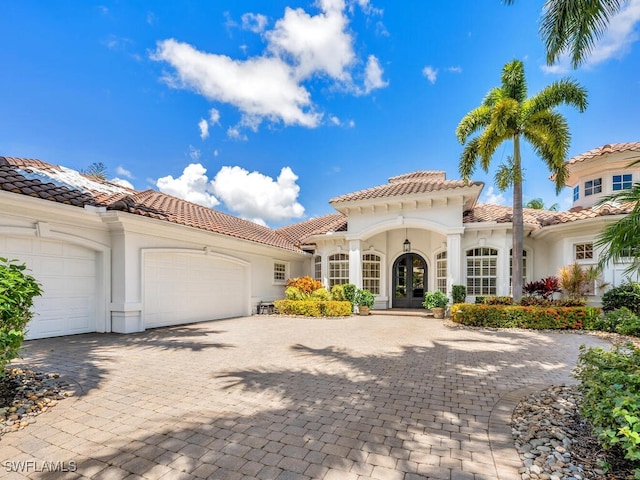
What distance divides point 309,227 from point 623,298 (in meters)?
16.1

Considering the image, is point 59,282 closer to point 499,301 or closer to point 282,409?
point 282,409

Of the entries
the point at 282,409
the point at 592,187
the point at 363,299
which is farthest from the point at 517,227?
the point at 282,409

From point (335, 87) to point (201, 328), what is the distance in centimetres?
1220

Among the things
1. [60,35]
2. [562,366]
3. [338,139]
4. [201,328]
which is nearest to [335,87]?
[338,139]

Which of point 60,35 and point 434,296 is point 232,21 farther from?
point 434,296

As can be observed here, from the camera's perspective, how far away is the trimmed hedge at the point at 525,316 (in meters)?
10.5

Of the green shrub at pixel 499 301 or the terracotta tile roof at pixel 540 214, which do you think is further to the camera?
the green shrub at pixel 499 301

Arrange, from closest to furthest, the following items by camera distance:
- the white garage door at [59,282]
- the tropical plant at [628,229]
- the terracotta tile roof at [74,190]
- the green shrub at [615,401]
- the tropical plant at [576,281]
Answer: the green shrub at [615,401], the tropical plant at [628,229], the terracotta tile roof at [74,190], the white garage door at [59,282], the tropical plant at [576,281]

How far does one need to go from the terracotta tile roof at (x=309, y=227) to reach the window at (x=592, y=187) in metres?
12.2

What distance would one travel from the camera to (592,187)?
15.1 m

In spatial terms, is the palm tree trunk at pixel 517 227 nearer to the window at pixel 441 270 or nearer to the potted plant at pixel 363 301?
the window at pixel 441 270

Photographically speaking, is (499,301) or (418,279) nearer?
(499,301)

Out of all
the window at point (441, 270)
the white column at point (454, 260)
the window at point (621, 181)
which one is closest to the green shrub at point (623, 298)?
the white column at point (454, 260)

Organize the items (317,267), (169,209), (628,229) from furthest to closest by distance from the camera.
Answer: (317,267)
(169,209)
(628,229)
